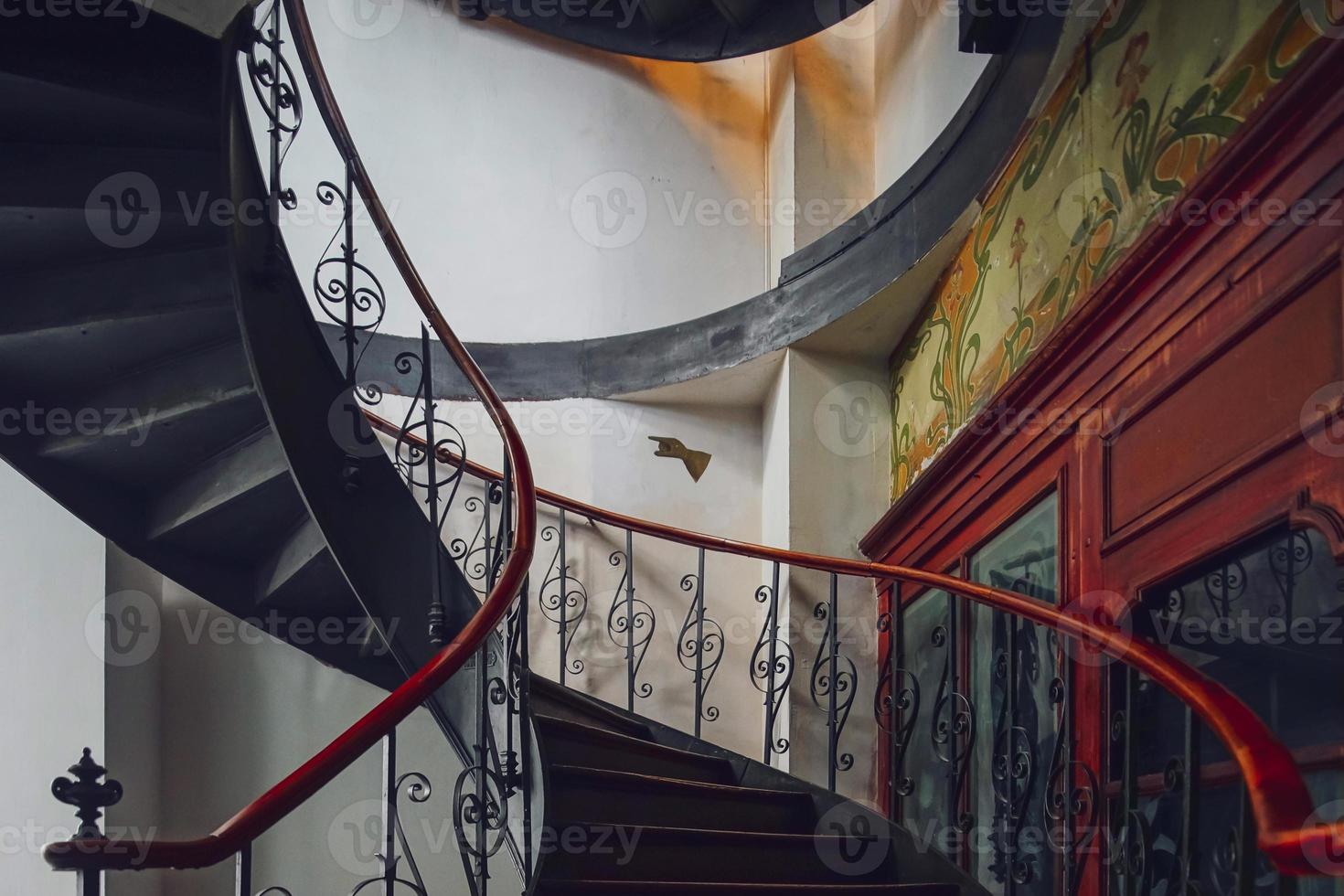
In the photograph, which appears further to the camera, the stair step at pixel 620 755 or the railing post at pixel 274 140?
the stair step at pixel 620 755

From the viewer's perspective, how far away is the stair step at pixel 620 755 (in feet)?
11.9

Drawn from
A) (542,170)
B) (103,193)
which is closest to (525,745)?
(103,193)

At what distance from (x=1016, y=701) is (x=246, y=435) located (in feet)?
8.30

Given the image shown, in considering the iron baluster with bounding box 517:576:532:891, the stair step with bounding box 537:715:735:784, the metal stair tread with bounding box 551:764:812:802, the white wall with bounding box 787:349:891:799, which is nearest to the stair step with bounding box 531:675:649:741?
the stair step with bounding box 537:715:735:784

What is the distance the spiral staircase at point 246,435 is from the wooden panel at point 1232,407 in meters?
0.44

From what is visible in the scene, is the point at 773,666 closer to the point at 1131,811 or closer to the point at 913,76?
the point at 1131,811

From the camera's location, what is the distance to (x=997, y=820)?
3.46 metres

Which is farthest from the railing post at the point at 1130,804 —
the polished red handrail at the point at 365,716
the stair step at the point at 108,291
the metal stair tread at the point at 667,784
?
the stair step at the point at 108,291

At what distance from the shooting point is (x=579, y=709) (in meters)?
4.11

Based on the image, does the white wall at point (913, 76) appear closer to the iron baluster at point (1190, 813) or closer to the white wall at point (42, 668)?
the iron baluster at point (1190, 813)

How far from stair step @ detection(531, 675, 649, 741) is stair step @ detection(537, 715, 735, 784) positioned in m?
0.11

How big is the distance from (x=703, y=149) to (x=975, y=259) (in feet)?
8.37

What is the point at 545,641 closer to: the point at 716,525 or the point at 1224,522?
the point at 716,525

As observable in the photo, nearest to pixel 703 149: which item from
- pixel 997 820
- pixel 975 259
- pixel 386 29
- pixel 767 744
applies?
pixel 386 29
